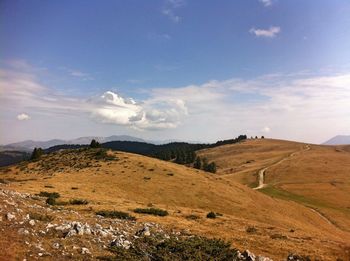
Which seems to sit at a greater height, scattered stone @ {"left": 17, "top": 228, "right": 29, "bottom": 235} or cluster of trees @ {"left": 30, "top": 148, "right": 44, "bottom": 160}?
cluster of trees @ {"left": 30, "top": 148, "right": 44, "bottom": 160}

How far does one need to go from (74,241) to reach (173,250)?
5678mm

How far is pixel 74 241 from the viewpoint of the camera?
19.0m

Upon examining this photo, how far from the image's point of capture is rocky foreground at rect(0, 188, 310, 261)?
17109 millimetres

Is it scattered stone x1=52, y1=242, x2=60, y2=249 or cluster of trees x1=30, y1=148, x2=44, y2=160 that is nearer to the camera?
scattered stone x1=52, y1=242, x2=60, y2=249

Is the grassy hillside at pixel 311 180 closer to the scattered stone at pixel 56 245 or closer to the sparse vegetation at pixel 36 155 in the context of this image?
the sparse vegetation at pixel 36 155

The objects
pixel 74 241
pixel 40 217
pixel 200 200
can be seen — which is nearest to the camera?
pixel 74 241

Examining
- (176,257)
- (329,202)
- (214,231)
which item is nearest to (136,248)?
(176,257)

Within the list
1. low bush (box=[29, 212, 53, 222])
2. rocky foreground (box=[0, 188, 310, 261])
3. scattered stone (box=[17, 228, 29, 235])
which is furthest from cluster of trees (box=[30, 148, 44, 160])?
scattered stone (box=[17, 228, 29, 235])

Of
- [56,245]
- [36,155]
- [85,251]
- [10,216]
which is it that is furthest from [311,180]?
[56,245]

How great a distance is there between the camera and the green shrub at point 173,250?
18500mm

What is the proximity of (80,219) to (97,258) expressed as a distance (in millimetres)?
8922

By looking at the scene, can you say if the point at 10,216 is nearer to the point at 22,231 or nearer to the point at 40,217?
the point at 40,217

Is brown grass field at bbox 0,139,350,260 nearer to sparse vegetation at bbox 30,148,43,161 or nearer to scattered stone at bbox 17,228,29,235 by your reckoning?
sparse vegetation at bbox 30,148,43,161

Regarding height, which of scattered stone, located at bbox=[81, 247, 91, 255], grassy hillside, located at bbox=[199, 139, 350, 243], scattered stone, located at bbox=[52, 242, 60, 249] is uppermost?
scattered stone, located at bbox=[52, 242, 60, 249]
